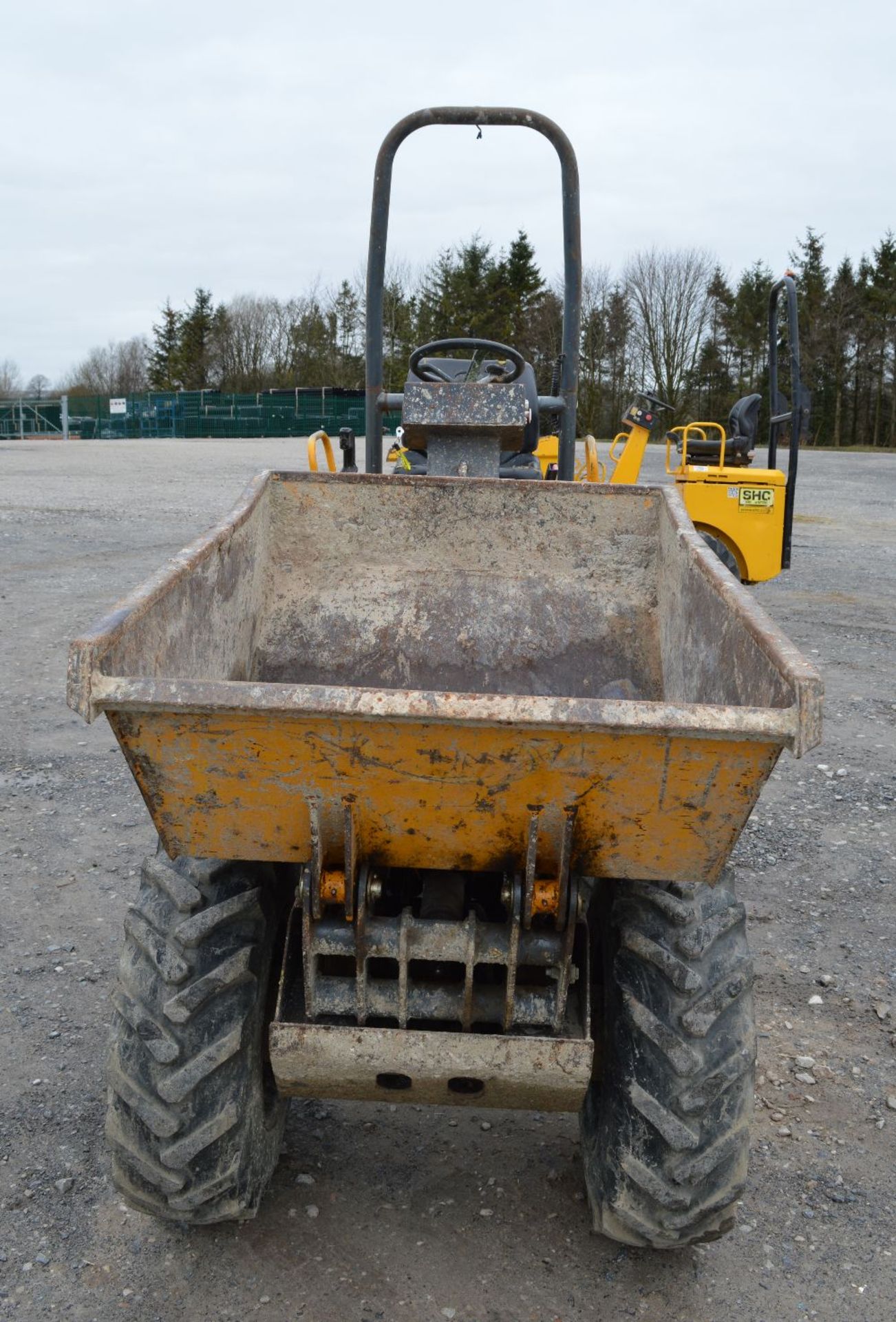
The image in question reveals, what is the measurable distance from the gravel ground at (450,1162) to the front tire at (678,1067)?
263 millimetres

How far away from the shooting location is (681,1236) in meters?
2.15

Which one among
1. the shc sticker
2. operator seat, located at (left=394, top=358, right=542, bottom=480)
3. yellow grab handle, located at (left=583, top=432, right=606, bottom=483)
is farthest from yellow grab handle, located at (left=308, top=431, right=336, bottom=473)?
the shc sticker

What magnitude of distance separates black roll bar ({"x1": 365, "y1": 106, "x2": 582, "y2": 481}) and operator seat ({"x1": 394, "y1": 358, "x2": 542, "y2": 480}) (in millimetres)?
199

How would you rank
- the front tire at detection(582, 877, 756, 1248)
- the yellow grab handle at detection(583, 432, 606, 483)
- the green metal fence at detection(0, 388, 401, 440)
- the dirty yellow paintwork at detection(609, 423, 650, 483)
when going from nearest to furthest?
the front tire at detection(582, 877, 756, 1248)
the yellow grab handle at detection(583, 432, 606, 483)
the dirty yellow paintwork at detection(609, 423, 650, 483)
the green metal fence at detection(0, 388, 401, 440)

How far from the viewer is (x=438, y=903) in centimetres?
216

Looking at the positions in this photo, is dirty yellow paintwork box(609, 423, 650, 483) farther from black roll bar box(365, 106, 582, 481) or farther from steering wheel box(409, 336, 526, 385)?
black roll bar box(365, 106, 582, 481)

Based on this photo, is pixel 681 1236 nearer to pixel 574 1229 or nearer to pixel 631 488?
pixel 574 1229

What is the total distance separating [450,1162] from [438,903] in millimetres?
832

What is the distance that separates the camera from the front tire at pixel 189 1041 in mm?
2084

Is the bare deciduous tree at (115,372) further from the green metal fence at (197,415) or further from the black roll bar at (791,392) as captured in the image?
the black roll bar at (791,392)

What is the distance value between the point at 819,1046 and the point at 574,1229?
3.30 ft

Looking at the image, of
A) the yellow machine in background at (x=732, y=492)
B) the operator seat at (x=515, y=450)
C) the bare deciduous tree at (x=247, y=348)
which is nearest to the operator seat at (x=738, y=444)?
the yellow machine in background at (x=732, y=492)

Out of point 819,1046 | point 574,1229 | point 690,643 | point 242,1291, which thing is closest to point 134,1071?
point 242,1291

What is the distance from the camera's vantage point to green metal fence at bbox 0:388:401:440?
34.8 meters
